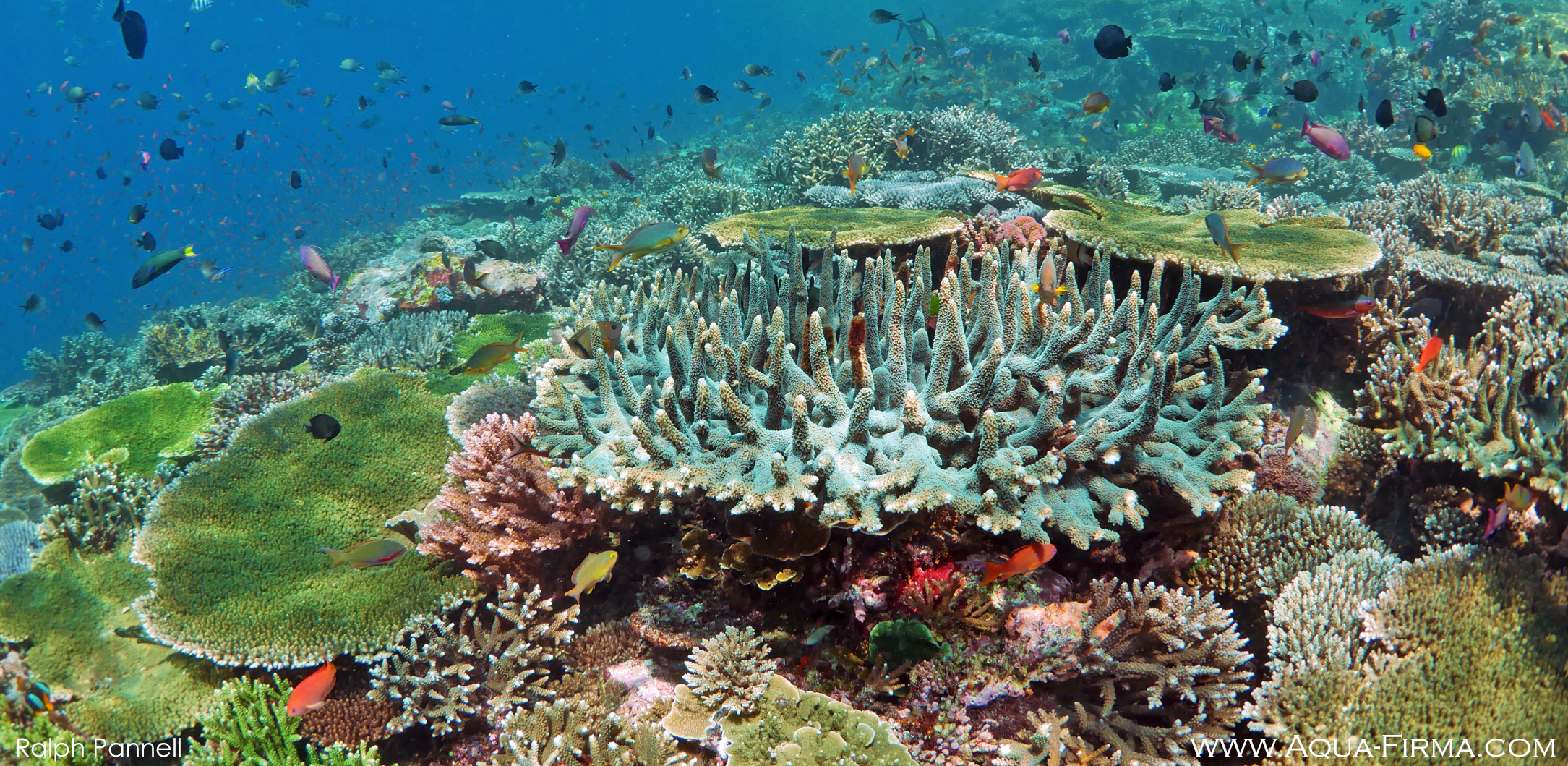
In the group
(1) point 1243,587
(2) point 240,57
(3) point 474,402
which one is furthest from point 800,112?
(2) point 240,57

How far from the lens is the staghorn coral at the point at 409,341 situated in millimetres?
7992

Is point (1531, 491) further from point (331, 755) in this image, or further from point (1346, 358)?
point (331, 755)

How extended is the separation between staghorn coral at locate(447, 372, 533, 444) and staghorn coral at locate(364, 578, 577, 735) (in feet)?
5.61

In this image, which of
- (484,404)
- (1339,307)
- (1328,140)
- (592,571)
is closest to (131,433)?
(484,404)

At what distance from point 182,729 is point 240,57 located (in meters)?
152

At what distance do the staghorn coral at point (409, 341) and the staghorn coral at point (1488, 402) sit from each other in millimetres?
9517

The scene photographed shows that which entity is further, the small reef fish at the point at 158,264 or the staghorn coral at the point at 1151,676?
the small reef fish at the point at 158,264

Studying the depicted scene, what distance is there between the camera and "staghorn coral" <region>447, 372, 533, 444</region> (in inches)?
196

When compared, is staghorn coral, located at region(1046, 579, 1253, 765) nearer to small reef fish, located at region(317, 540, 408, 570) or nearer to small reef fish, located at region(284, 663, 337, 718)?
small reef fish, located at region(317, 540, 408, 570)

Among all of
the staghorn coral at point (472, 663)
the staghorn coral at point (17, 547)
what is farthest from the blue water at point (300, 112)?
the staghorn coral at point (472, 663)

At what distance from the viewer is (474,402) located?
5.16 meters
